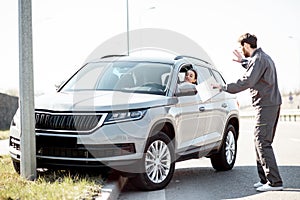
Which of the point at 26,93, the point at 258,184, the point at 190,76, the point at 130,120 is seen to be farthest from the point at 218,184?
the point at 26,93

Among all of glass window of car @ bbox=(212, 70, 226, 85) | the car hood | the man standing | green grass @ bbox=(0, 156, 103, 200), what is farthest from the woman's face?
green grass @ bbox=(0, 156, 103, 200)

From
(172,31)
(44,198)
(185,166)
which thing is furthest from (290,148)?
(44,198)

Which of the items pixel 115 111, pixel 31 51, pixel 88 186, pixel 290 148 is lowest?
pixel 290 148

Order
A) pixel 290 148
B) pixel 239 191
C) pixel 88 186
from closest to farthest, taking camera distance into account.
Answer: pixel 88 186
pixel 239 191
pixel 290 148

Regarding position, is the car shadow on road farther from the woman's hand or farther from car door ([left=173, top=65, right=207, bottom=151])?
the woman's hand

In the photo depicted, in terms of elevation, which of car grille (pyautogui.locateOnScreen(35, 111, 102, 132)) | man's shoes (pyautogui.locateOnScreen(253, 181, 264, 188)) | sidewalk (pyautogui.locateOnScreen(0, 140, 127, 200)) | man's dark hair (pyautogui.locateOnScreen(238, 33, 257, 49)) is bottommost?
man's shoes (pyautogui.locateOnScreen(253, 181, 264, 188))

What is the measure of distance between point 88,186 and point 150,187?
3.33 feet

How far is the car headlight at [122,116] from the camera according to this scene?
7.16 metres

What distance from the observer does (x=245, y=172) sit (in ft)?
31.6

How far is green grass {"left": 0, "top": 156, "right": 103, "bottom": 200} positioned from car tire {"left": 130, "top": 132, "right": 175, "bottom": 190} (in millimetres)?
568

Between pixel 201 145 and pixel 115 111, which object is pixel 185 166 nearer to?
pixel 201 145

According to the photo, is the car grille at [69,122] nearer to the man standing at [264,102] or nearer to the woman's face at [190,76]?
the man standing at [264,102]

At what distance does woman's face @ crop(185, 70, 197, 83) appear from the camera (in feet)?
29.2

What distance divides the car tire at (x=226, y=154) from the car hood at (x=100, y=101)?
6.67ft
